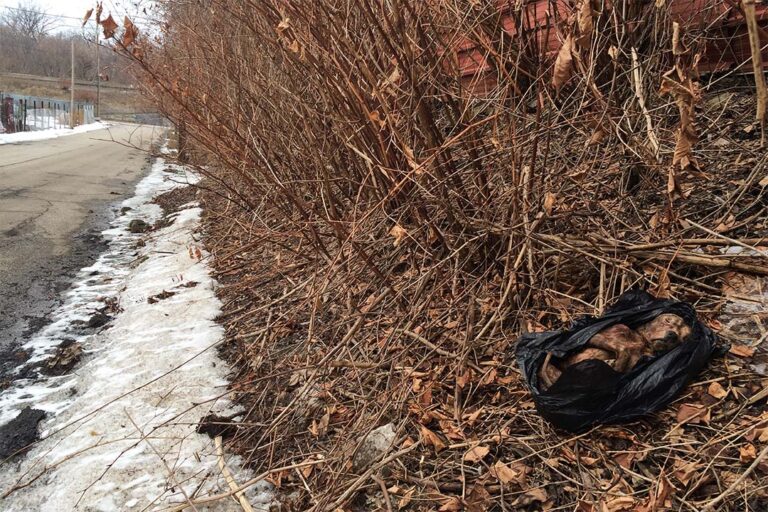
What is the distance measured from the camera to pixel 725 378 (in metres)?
2.21

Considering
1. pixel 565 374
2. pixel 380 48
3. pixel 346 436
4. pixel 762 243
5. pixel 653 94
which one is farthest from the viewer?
pixel 653 94

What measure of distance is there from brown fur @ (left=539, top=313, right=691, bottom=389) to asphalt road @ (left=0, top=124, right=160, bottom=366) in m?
3.87

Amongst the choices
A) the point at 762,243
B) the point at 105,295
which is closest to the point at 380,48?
the point at 762,243

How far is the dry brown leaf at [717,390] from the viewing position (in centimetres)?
217

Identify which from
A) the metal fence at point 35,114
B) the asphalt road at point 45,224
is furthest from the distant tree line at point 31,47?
the asphalt road at point 45,224

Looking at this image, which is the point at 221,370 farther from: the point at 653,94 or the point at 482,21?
the point at 653,94

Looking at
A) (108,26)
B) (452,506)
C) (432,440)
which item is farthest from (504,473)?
(108,26)

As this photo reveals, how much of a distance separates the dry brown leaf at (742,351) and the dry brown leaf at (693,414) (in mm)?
318

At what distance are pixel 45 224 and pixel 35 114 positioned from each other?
106ft

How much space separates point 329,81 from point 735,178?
8.13 feet

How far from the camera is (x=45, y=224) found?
25.5 ft

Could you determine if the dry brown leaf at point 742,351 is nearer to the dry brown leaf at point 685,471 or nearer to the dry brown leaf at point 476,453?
the dry brown leaf at point 685,471

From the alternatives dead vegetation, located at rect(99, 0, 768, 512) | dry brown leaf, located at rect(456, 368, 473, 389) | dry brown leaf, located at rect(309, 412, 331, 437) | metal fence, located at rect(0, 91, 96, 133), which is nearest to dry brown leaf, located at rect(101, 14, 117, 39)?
dead vegetation, located at rect(99, 0, 768, 512)

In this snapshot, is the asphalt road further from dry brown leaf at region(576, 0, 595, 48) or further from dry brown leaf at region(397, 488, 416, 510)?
dry brown leaf at region(576, 0, 595, 48)
